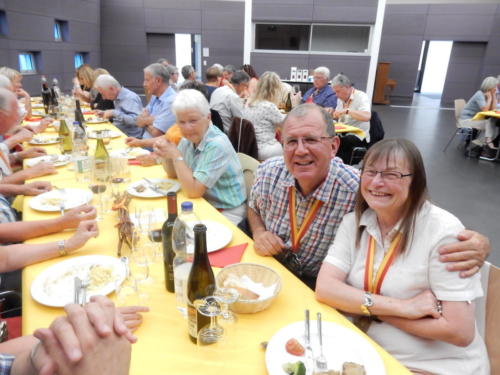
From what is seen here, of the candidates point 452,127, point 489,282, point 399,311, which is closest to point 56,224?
point 399,311

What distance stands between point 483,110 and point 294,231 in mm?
6827

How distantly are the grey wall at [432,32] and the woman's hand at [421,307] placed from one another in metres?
14.6

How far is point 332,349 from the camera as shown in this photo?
3.20ft

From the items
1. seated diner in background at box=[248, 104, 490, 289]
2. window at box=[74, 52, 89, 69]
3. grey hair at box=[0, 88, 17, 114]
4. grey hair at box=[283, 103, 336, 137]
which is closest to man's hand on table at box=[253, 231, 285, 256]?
seated diner in background at box=[248, 104, 490, 289]

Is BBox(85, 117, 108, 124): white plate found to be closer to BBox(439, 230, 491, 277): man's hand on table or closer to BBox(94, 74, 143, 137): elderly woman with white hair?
BBox(94, 74, 143, 137): elderly woman with white hair

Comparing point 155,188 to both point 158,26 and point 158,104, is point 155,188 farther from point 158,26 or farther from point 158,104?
point 158,26

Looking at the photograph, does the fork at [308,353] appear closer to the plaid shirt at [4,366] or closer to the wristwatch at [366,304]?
the wristwatch at [366,304]

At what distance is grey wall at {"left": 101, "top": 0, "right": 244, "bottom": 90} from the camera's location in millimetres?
13227

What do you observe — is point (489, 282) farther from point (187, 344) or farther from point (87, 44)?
point (87, 44)

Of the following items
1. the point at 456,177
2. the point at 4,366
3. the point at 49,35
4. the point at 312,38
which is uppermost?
the point at 312,38

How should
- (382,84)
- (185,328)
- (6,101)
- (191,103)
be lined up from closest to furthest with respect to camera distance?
1. (185,328)
2. (6,101)
3. (191,103)
4. (382,84)

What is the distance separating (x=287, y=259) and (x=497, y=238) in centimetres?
311

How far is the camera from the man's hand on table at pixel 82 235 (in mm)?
1429

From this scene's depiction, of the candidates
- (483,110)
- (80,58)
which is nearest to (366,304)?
(483,110)
